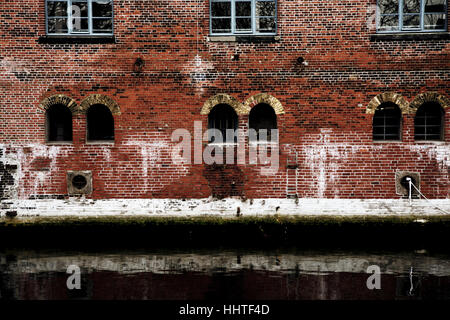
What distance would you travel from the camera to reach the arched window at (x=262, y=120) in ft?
34.0

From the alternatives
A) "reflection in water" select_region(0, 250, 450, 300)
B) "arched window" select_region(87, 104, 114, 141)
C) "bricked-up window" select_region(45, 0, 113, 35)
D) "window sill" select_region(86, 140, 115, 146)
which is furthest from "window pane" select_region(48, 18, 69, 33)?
"reflection in water" select_region(0, 250, 450, 300)

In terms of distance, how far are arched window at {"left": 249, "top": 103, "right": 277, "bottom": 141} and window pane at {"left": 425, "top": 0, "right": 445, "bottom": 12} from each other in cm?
472

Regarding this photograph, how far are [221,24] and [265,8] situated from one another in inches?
47.4

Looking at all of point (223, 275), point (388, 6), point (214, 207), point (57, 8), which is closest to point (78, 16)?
point (57, 8)

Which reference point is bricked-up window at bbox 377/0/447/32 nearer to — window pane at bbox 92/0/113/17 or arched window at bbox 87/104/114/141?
window pane at bbox 92/0/113/17

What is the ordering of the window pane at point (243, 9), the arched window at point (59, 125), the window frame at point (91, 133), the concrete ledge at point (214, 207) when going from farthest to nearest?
the arched window at point (59, 125), the window pane at point (243, 9), the window frame at point (91, 133), the concrete ledge at point (214, 207)

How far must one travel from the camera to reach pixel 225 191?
10125 mm

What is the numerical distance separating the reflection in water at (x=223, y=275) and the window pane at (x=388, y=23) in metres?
5.63

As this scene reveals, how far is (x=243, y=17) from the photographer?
10.2 metres

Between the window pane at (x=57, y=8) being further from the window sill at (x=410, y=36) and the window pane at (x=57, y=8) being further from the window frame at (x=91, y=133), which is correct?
the window sill at (x=410, y=36)

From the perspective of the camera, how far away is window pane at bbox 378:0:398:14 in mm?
10117

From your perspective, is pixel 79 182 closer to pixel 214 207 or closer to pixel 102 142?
→ pixel 102 142

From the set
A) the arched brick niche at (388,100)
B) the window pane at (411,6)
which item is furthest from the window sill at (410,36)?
the arched brick niche at (388,100)
